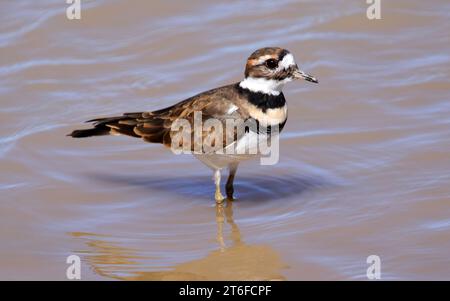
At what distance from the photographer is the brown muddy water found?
829 cm

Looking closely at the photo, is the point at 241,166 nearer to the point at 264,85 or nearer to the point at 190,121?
the point at 190,121

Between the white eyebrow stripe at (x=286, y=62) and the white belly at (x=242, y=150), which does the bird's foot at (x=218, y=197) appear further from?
the white eyebrow stripe at (x=286, y=62)

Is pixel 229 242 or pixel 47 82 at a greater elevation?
pixel 47 82

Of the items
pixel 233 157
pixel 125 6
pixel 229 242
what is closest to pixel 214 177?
pixel 233 157

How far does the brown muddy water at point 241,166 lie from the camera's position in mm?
8289

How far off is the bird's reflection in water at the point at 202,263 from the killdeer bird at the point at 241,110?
934mm

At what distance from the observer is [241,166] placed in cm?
1045

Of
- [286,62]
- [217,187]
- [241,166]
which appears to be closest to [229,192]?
[217,187]

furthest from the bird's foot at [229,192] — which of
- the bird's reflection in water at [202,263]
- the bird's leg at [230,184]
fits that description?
the bird's reflection in water at [202,263]

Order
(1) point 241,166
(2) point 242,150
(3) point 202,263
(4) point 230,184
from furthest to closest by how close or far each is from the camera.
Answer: (1) point 241,166 → (4) point 230,184 → (2) point 242,150 → (3) point 202,263

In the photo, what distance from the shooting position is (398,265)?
7.89m

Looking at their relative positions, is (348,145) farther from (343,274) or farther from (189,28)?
(189,28)

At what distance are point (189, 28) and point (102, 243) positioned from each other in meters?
5.15

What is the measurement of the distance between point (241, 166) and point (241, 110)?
152 cm
